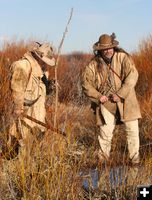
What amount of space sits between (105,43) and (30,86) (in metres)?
1.02

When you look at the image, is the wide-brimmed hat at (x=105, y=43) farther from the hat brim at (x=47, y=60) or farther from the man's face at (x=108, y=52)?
the hat brim at (x=47, y=60)

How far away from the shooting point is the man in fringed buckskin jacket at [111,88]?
591 cm

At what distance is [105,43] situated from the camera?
5.90 metres

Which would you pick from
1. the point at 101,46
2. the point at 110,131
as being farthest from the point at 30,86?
the point at 110,131

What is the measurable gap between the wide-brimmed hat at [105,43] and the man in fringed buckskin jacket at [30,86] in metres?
0.57

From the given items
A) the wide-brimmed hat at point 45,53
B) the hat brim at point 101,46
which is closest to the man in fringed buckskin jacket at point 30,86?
the wide-brimmed hat at point 45,53

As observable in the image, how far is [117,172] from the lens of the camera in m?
4.07

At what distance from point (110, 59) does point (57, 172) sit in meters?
2.33

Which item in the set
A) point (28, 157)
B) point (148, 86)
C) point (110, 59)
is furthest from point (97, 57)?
point (148, 86)

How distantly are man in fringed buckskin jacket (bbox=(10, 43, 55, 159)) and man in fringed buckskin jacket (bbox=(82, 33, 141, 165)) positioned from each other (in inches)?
24.0

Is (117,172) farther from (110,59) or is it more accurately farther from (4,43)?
(4,43)

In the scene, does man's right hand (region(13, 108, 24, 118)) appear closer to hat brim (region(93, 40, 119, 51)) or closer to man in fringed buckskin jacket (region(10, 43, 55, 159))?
man in fringed buckskin jacket (region(10, 43, 55, 159))

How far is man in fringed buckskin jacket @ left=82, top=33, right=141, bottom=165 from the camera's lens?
591 centimetres

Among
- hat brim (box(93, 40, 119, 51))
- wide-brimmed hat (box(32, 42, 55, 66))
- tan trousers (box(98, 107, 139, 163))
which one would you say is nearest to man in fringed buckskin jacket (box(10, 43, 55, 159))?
wide-brimmed hat (box(32, 42, 55, 66))
